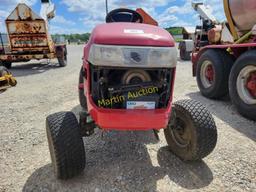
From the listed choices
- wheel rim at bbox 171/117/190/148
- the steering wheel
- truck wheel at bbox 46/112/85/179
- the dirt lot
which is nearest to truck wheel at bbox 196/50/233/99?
the dirt lot

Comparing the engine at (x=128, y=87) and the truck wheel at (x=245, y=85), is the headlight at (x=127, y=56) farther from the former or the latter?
the truck wheel at (x=245, y=85)

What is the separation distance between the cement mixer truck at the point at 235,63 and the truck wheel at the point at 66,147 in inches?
112

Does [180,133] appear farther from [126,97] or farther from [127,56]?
[127,56]

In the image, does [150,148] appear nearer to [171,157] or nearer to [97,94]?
[171,157]

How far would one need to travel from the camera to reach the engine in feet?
7.60

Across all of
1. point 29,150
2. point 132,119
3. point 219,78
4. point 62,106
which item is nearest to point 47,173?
point 29,150

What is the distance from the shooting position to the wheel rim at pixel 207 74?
5451 mm

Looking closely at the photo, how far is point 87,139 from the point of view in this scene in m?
3.27

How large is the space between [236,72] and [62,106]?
3263mm

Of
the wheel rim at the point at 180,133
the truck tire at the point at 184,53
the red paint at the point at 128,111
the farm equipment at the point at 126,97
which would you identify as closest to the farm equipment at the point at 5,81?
the farm equipment at the point at 126,97

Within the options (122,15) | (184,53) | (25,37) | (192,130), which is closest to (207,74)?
(122,15)

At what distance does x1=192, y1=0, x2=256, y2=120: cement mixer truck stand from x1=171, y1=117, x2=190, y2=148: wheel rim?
169cm

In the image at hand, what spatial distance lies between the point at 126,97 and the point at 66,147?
72cm

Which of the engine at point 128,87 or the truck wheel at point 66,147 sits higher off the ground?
the engine at point 128,87
